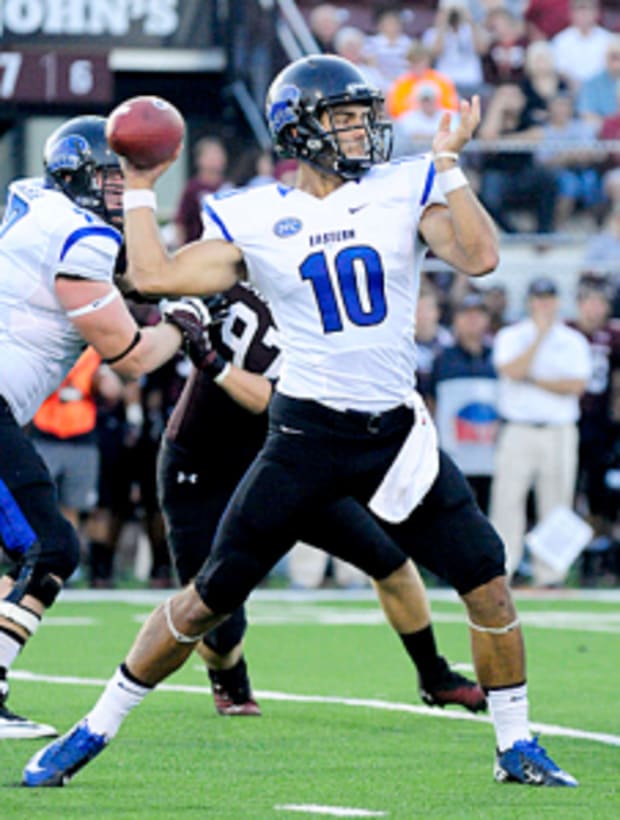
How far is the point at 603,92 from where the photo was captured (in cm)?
1520

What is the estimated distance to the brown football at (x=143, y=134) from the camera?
5.07 metres

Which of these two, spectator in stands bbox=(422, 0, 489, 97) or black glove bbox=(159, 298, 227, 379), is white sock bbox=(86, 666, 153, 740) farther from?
spectator in stands bbox=(422, 0, 489, 97)

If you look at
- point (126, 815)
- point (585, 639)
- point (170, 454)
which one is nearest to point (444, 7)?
point (585, 639)

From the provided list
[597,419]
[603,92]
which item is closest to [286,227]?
[597,419]

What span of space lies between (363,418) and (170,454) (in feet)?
6.12

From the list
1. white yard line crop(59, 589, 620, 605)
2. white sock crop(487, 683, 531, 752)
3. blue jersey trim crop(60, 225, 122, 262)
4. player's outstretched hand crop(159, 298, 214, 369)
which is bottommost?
white yard line crop(59, 589, 620, 605)

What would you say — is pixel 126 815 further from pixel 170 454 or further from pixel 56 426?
pixel 56 426

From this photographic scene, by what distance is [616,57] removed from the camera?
596 inches

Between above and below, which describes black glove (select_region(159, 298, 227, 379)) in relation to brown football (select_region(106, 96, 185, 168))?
below

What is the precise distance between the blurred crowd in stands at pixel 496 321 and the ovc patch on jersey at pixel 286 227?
232 inches

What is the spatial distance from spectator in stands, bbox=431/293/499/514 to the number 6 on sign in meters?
7.12

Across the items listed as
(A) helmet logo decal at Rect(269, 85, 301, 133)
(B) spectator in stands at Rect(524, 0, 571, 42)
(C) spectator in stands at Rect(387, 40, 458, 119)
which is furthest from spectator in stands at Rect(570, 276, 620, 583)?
(A) helmet logo decal at Rect(269, 85, 301, 133)

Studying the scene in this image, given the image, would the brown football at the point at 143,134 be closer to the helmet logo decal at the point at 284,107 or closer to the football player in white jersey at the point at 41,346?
the helmet logo decal at the point at 284,107

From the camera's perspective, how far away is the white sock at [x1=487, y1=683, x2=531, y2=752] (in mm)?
5066
